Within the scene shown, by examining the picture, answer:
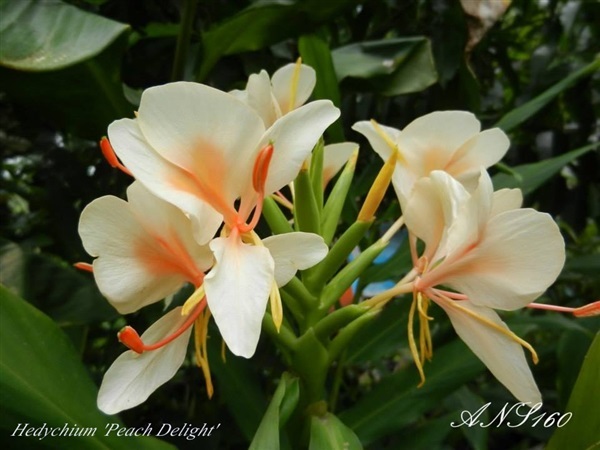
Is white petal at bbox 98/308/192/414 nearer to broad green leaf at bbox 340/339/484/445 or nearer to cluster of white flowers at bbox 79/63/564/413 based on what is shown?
cluster of white flowers at bbox 79/63/564/413

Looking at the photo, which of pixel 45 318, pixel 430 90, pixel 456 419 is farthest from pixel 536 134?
pixel 45 318

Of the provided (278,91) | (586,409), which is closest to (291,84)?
(278,91)

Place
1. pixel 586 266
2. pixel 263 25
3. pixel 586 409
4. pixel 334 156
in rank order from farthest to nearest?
pixel 586 266, pixel 263 25, pixel 334 156, pixel 586 409

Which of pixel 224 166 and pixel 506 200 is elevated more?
pixel 224 166

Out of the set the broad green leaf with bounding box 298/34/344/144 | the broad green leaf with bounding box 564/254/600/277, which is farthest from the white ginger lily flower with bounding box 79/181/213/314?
the broad green leaf with bounding box 564/254/600/277

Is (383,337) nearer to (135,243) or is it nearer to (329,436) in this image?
(329,436)

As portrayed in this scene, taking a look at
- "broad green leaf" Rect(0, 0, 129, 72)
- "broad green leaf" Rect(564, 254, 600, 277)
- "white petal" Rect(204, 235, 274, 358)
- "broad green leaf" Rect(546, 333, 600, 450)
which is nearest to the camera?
"white petal" Rect(204, 235, 274, 358)

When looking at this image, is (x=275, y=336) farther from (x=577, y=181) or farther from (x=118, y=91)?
(x=577, y=181)
